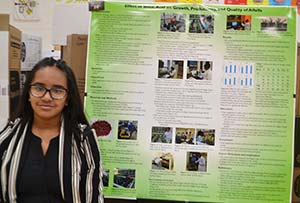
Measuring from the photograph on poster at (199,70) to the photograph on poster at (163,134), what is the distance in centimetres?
29

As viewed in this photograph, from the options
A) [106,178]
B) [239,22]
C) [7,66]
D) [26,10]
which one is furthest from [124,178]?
[26,10]

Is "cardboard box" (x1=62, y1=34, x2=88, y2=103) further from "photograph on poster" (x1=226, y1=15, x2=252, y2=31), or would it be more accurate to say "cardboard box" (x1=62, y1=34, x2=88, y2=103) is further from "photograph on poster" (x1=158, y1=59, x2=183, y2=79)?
"photograph on poster" (x1=226, y1=15, x2=252, y2=31)

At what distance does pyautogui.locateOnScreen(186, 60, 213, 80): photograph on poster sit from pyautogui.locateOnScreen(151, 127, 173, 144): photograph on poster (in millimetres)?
288

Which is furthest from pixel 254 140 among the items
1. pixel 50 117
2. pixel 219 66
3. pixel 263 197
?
pixel 50 117

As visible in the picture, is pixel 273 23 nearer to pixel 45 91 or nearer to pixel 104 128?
pixel 104 128

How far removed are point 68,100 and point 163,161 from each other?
2.09 feet

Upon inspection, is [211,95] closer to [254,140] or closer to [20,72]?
[254,140]

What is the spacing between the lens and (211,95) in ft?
6.18

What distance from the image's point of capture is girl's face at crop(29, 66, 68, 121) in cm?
141

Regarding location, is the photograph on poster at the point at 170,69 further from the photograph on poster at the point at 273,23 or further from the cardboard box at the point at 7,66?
the cardboard box at the point at 7,66

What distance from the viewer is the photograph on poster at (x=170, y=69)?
1904mm

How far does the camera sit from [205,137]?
6.16ft

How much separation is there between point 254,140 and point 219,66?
0.41m

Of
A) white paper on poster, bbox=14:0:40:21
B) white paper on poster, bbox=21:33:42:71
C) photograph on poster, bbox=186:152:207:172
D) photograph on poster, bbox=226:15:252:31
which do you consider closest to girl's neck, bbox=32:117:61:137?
photograph on poster, bbox=186:152:207:172
